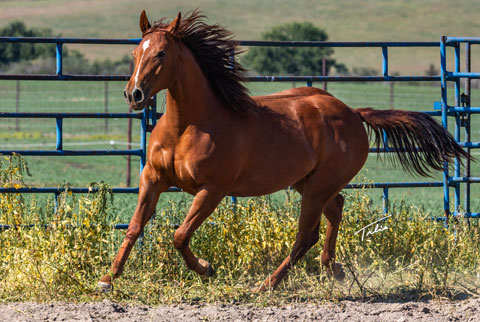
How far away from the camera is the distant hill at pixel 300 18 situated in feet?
260

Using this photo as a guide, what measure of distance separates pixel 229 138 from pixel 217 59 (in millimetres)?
623

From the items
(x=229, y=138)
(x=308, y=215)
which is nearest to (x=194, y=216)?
(x=229, y=138)

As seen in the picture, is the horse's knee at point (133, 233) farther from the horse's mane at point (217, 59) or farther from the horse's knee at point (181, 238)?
the horse's mane at point (217, 59)

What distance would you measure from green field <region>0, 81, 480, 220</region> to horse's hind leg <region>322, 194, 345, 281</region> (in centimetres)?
57

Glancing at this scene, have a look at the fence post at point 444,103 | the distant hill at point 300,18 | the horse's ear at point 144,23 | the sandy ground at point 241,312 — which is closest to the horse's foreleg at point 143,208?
the sandy ground at point 241,312

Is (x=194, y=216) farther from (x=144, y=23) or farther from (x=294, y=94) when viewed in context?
(x=294, y=94)

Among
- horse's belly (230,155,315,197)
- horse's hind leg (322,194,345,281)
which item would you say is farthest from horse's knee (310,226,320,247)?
horse's belly (230,155,315,197)

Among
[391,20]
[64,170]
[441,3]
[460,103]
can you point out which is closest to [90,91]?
[64,170]

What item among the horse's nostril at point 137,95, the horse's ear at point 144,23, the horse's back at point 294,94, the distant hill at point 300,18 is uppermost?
the distant hill at point 300,18

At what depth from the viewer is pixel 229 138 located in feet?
17.7

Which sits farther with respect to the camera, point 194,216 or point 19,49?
point 19,49

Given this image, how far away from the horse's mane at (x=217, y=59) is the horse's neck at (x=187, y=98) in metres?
0.12

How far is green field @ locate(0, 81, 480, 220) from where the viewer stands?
46.1 feet

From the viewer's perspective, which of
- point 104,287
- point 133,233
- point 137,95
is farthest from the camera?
point 133,233
